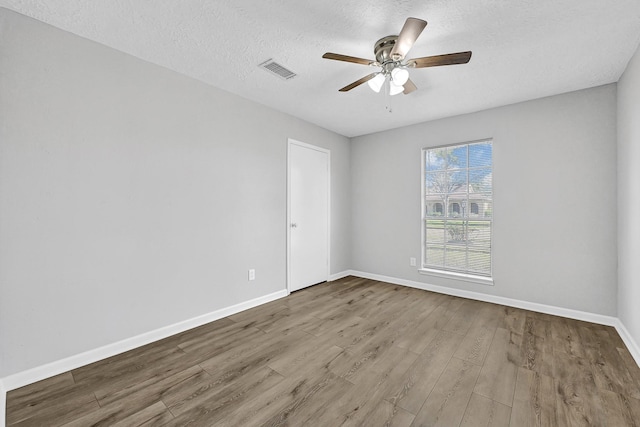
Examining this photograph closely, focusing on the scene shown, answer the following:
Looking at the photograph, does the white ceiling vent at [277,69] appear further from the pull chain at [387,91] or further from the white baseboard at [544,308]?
the white baseboard at [544,308]

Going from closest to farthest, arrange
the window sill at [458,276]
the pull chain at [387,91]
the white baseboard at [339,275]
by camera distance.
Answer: the pull chain at [387,91], the window sill at [458,276], the white baseboard at [339,275]

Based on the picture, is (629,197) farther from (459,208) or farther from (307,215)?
(307,215)

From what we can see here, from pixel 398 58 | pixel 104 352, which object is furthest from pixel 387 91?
pixel 104 352

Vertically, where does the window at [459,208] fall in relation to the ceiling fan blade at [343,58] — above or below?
below

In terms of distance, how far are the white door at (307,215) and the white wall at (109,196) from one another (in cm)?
67

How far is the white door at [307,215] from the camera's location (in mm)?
3900

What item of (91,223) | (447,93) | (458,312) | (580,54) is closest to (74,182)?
(91,223)

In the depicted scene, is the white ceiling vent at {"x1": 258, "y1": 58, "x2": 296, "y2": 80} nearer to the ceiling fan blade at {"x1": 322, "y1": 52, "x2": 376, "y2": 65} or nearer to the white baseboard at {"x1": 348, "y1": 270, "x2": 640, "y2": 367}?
the ceiling fan blade at {"x1": 322, "y1": 52, "x2": 376, "y2": 65}

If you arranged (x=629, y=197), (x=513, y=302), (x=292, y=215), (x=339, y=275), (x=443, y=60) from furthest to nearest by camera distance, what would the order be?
1. (x=339, y=275)
2. (x=292, y=215)
3. (x=513, y=302)
4. (x=629, y=197)
5. (x=443, y=60)

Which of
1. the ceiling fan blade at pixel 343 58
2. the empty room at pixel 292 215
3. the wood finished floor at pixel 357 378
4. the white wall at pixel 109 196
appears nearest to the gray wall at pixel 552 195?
the empty room at pixel 292 215

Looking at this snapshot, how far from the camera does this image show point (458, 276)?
3787 millimetres

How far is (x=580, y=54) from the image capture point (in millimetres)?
2305


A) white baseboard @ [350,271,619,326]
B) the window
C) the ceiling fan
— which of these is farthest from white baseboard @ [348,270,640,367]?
the ceiling fan

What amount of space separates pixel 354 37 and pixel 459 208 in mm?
2797
